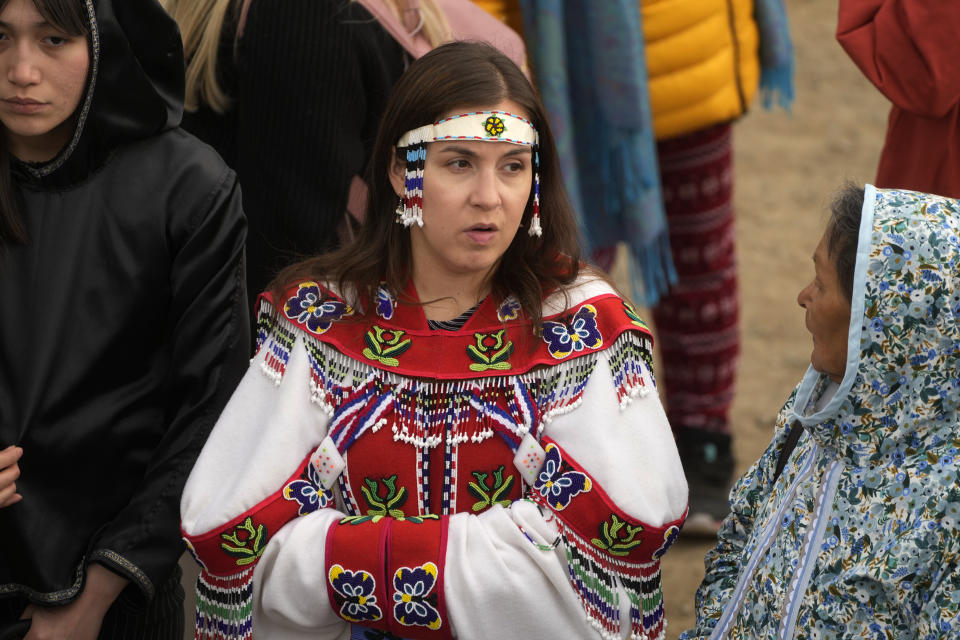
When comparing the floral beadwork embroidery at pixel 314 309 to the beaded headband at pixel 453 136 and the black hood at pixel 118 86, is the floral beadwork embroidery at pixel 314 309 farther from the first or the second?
the black hood at pixel 118 86

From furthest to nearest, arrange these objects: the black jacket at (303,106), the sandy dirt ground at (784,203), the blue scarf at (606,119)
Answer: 1. the sandy dirt ground at (784,203)
2. the blue scarf at (606,119)
3. the black jacket at (303,106)

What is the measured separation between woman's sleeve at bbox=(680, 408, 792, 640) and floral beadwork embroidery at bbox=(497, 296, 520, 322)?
553 millimetres

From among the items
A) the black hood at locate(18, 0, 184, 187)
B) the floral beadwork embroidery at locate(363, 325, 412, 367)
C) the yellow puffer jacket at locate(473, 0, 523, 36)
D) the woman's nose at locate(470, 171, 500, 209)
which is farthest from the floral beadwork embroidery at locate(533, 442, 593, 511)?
the yellow puffer jacket at locate(473, 0, 523, 36)

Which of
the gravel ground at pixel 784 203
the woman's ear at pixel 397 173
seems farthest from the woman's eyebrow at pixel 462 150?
the gravel ground at pixel 784 203

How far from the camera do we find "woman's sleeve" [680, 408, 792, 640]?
8.39 ft

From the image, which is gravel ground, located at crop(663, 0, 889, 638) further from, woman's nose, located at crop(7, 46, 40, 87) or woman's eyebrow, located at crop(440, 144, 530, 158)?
woman's nose, located at crop(7, 46, 40, 87)

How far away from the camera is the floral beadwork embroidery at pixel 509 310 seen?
99.4 inches

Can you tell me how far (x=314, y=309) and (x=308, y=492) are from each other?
34 centimetres

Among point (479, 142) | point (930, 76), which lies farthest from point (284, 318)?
point (930, 76)

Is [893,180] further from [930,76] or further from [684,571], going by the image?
[684,571]

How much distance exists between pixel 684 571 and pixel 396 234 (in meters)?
2.12

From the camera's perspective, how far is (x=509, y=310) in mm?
2537

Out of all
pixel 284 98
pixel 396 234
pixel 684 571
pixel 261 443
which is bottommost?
pixel 684 571

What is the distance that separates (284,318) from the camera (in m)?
2.54
